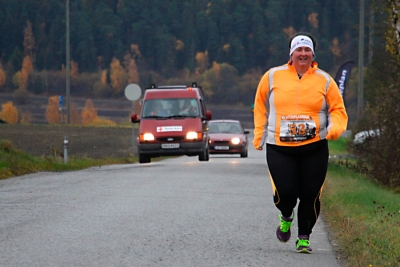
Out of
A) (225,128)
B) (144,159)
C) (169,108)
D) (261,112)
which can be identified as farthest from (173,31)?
(261,112)

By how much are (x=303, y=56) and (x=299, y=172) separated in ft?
3.43

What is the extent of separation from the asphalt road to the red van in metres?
9.40

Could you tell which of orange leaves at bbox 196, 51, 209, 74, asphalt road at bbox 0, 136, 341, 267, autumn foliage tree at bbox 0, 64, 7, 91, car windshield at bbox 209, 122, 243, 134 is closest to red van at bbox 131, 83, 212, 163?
car windshield at bbox 209, 122, 243, 134

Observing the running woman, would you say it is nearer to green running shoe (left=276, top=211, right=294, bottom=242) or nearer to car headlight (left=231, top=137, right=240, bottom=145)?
green running shoe (left=276, top=211, right=294, bottom=242)

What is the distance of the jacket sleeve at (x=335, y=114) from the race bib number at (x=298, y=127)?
156mm

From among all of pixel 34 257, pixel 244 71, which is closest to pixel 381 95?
pixel 34 257

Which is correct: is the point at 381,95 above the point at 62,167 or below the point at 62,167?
above

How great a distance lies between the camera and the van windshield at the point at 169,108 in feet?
88.3

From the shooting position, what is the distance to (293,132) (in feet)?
Answer: 28.0

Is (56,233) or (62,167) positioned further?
(62,167)

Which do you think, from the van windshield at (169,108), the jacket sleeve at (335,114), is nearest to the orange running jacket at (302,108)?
the jacket sleeve at (335,114)

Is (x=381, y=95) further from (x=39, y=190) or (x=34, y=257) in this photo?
(x=34, y=257)

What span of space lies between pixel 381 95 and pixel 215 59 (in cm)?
16079

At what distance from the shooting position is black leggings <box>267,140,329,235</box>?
28.5 ft
